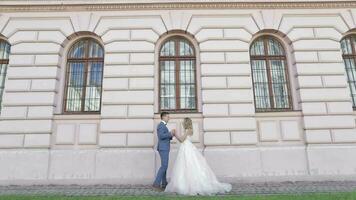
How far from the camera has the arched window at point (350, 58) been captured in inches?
382

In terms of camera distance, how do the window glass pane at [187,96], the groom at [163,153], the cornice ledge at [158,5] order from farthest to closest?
the cornice ledge at [158,5], the window glass pane at [187,96], the groom at [163,153]

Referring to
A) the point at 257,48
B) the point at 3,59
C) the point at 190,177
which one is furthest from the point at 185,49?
the point at 3,59

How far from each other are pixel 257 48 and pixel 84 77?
20.3ft

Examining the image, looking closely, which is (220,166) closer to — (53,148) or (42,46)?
(53,148)

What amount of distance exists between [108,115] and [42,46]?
341 cm

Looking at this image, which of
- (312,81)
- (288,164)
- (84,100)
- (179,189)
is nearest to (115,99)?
(84,100)

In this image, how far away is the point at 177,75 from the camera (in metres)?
9.64

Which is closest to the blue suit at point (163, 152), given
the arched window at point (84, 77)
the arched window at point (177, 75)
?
the arched window at point (177, 75)

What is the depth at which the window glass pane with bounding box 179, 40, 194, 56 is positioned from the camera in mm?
9844

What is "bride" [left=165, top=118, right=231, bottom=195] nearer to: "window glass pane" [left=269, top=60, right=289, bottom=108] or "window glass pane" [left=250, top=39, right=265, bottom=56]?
"window glass pane" [left=269, top=60, right=289, bottom=108]

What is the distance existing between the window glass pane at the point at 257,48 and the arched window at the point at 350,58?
2893mm

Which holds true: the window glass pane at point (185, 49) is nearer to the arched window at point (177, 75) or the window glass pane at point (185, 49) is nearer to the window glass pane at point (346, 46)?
the arched window at point (177, 75)

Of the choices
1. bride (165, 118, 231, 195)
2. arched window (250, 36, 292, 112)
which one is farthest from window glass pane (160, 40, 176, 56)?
bride (165, 118, 231, 195)

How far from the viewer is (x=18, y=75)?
929 centimetres
